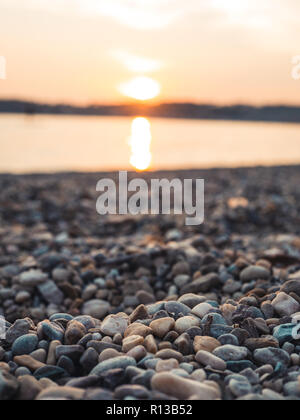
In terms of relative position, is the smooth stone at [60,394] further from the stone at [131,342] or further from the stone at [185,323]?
the stone at [185,323]

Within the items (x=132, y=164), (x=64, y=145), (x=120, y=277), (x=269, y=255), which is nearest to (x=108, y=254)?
(x=120, y=277)

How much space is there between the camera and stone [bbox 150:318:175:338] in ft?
6.91

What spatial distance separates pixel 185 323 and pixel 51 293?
1.62 metres

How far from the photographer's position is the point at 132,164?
45.1 feet

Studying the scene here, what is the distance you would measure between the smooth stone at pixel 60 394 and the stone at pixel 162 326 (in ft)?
1.74

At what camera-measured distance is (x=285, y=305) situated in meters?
2.35

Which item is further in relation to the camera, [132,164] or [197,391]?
[132,164]

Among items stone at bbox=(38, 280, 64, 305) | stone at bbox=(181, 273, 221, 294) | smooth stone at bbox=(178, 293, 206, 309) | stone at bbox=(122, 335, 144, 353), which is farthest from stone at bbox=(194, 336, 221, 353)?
stone at bbox=(38, 280, 64, 305)

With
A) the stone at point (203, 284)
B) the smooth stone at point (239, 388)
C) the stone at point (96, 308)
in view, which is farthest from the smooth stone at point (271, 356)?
the stone at point (96, 308)

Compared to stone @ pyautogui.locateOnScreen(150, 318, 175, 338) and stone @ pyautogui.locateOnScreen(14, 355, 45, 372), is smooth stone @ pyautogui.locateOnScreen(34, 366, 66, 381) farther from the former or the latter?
stone @ pyautogui.locateOnScreen(150, 318, 175, 338)

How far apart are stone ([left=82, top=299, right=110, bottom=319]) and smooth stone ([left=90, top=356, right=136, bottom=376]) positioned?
1410 mm

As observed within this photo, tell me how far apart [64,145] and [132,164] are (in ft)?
17.0
